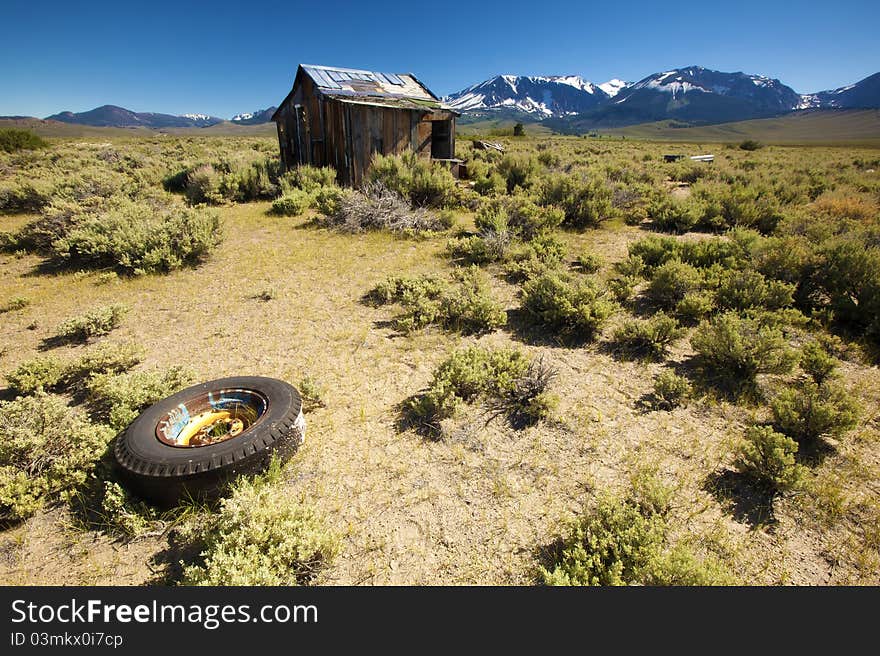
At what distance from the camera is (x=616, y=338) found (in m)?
5.87

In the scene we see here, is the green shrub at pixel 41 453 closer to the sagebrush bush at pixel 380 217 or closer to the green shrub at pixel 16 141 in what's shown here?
the sagebrush bush at pixel 380 217

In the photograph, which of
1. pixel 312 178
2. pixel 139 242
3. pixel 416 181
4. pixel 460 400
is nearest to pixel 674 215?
pixel 416 181

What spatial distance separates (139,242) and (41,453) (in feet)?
22.5

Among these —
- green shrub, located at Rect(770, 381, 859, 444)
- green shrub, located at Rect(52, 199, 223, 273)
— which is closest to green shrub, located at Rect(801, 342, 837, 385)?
green shrub, located at Rect(770, 381, 859, 444)

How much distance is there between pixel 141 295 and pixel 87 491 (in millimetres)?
5298

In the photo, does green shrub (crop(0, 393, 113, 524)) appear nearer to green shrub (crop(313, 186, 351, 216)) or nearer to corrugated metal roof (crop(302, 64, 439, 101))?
green shrub (crop(313, 186, 351, 216))

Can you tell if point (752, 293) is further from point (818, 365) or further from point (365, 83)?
point (365, 83)

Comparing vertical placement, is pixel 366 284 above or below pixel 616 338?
above

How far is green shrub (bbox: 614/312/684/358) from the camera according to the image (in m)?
5.59

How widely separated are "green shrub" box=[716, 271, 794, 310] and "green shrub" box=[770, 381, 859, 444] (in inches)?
111

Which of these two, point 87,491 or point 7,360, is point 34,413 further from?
point 7,360

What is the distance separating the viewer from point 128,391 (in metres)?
4.02

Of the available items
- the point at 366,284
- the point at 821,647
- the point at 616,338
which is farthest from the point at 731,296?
the point at 366,284

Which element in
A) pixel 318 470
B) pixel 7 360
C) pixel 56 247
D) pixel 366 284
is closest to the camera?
pixel 318 470
